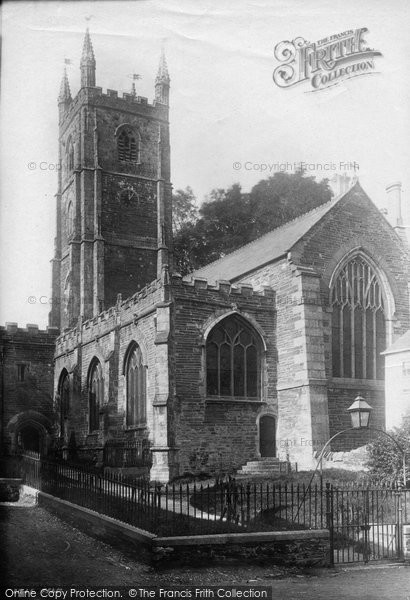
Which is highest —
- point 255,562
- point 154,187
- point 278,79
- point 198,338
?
point 154,187

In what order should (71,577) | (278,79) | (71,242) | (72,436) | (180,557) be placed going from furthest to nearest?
1. (71,242)
2. (72,436)
3. (278,79)
4. (180,557)
5. (71,577)

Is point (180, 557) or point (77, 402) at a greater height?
point (77, 402)

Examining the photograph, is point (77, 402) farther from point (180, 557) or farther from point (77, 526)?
point (180, 557)

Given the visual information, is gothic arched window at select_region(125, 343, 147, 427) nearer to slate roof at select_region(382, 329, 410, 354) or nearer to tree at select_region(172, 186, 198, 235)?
slate roof at select_region(382, 329, 410, 354)

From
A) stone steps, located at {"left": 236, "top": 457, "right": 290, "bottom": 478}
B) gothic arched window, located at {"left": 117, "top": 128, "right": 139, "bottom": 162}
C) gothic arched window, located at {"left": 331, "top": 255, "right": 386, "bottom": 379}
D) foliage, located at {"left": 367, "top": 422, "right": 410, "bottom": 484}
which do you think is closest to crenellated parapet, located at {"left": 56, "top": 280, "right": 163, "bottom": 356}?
stone steps, located at {"left": 236, "top": 457, "right": 290, "bottom": 478}

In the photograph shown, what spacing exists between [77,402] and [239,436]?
10.4 m

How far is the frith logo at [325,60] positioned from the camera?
1241 cm

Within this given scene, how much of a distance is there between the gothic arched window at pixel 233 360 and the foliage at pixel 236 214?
52.7ft

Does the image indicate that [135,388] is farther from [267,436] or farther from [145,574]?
[145,574]

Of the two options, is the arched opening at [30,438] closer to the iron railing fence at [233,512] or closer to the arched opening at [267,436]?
the arched opening at [267,436]

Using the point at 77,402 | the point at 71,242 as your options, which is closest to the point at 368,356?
the point at 77,402

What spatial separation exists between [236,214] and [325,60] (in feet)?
89.5

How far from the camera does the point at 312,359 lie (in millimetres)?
23500

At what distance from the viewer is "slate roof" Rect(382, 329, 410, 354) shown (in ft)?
76.4
